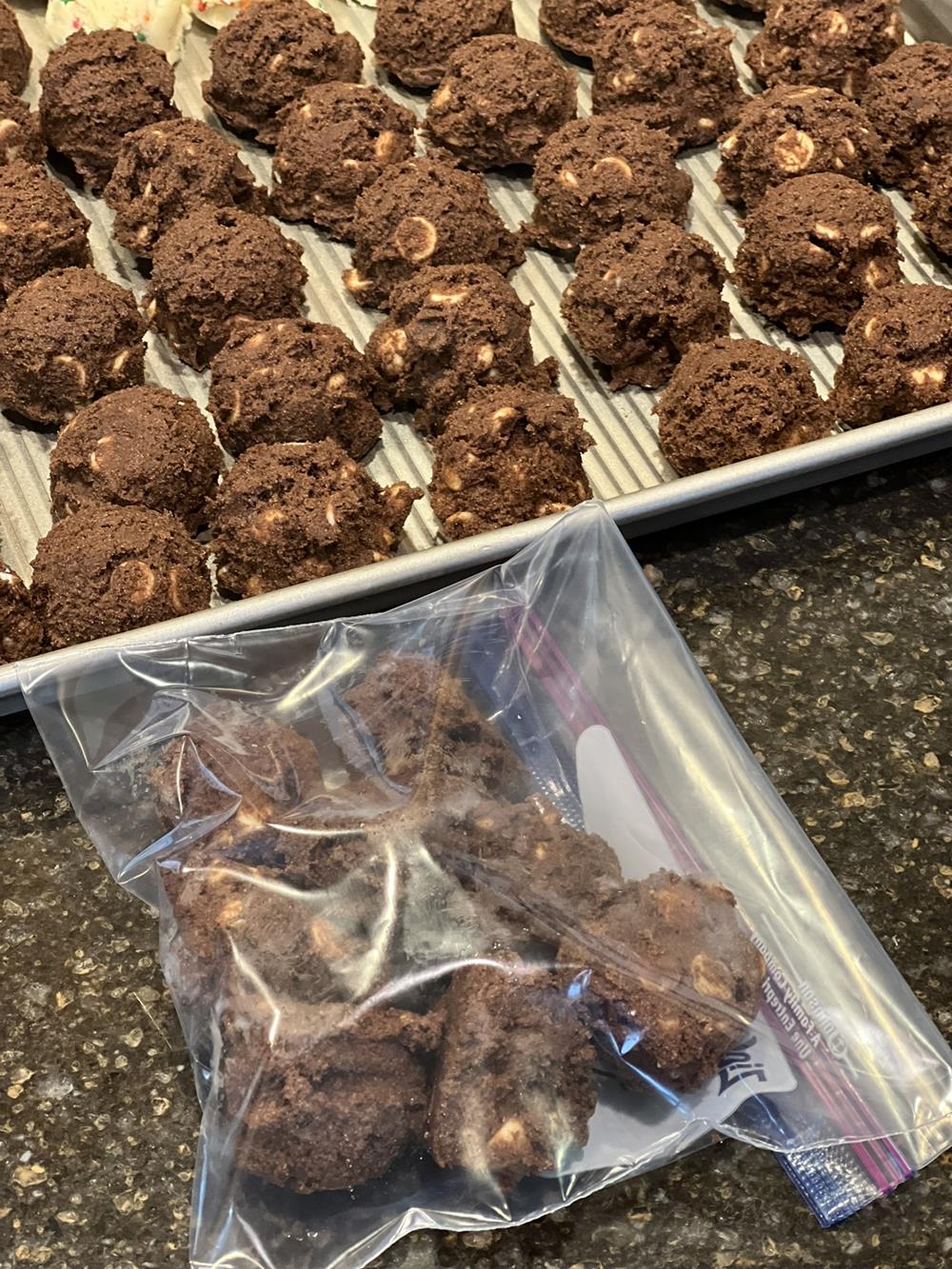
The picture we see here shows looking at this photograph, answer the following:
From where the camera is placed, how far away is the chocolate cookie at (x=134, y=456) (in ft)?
6.25

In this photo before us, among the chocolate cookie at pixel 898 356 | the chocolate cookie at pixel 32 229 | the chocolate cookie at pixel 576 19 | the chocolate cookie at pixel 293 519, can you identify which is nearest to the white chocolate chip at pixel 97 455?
the chocolate cookie at pixel 293 519

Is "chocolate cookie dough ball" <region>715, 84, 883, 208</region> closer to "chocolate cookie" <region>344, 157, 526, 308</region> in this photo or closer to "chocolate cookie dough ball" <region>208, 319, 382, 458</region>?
"chocolate cookie" <region>344, 157, 526, 308</region>

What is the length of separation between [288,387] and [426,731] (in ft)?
2.25

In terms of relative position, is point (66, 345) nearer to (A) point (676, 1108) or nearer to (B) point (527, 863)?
(B) point (527, 863)

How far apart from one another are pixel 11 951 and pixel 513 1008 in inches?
24.7

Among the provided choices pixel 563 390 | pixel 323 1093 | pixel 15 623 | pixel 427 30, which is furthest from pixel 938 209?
Answer: pixel 323 1093

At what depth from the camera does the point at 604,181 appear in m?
2.29

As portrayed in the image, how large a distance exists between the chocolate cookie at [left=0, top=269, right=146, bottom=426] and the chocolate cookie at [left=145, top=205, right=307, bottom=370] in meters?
0.08

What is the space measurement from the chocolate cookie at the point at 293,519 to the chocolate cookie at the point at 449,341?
234 millimetres

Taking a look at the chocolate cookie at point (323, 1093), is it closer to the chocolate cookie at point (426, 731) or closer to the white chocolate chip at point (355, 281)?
the chocolate cookie at point (426, 731)

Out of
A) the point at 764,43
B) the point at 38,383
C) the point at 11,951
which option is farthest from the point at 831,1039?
the point at 764,43

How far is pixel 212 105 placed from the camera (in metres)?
2.61

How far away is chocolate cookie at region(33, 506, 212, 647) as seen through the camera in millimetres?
1753

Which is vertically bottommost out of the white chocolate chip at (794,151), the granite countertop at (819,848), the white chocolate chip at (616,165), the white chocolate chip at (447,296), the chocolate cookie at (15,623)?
the granite countertop at (819,848)
